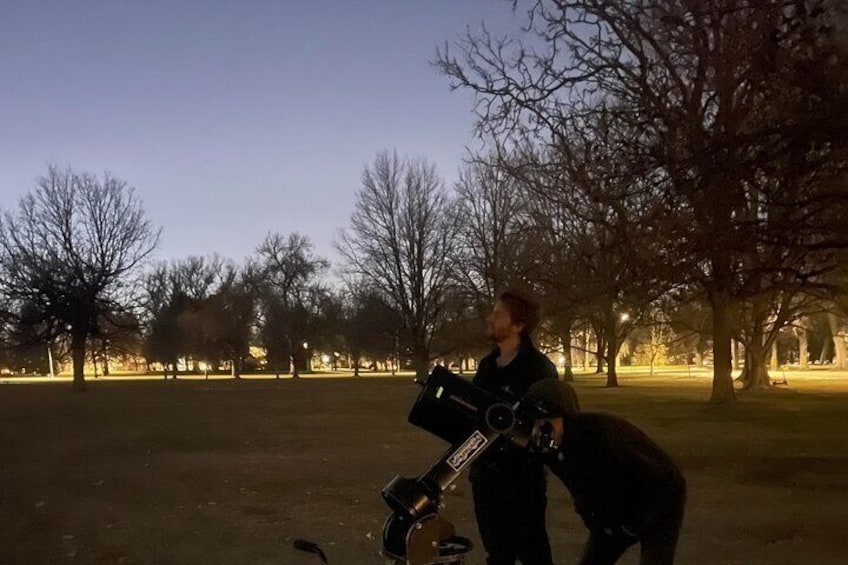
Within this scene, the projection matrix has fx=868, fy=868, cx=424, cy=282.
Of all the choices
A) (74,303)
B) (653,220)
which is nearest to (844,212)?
(653,220)

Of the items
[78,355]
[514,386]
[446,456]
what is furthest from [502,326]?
[78,355]

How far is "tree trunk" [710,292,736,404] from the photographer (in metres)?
26.0

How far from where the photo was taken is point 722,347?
27.1 meters

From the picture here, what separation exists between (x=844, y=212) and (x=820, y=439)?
6.64m

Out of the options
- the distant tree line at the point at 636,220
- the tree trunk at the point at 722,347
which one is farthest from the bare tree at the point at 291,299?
the tree trunk at the point at 722,347

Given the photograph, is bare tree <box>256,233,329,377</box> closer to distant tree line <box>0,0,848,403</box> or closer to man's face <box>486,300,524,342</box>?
distant tree line <box>0,0,848,403</box>

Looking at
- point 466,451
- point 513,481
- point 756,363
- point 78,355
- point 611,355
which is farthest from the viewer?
point 78,355

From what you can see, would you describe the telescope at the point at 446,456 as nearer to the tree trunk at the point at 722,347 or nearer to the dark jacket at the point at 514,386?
the dark jacket at the point at 514,386

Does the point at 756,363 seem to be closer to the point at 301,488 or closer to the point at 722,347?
the point at 722,347

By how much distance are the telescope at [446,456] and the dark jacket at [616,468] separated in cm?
32

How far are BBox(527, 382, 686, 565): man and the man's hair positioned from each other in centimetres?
67

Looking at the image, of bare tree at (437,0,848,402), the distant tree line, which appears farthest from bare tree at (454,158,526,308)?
bare tree at (437,0,848,402)

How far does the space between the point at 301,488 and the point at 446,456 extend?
9232 mm

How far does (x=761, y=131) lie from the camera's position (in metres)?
10.2
